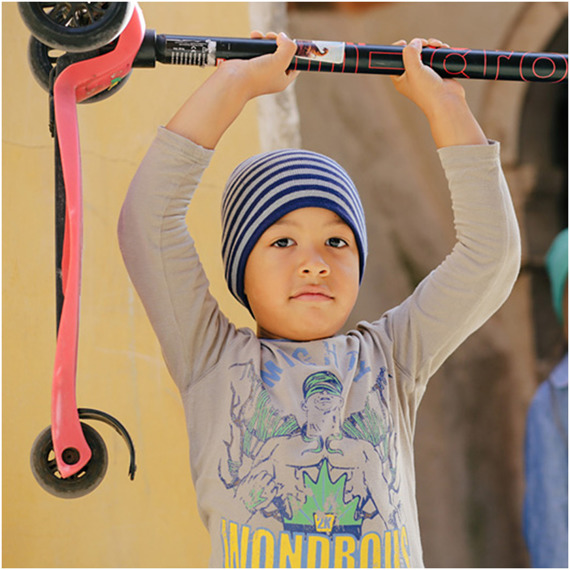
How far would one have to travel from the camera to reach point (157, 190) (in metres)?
1.03

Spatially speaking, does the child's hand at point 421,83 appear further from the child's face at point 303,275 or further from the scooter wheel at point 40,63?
the scooter wheel at point 40,63

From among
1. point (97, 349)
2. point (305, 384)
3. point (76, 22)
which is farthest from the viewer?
point (97, 349)

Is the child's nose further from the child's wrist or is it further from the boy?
the child's wrist

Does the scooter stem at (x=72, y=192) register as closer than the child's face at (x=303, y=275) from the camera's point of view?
Yes

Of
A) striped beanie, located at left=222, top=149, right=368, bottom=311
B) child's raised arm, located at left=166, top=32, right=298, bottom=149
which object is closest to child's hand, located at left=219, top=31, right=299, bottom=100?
child's raised arm, located at left=166, top=32, right=298, bottom=149

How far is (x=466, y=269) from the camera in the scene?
1.09 meters

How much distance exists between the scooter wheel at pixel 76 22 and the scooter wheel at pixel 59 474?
391mm

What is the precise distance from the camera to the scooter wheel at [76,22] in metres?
0.86

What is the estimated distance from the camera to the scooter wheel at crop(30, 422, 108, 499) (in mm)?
917

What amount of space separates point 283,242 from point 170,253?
0.46ft

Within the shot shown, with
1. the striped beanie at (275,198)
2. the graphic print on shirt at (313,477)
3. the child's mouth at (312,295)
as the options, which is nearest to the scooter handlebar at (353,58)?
the striped beanie at (275,198)

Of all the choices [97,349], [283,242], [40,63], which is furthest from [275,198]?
[97,349]

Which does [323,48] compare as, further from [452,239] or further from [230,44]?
[452,239]

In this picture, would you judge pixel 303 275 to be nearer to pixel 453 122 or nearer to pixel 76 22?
pixel 453 122
